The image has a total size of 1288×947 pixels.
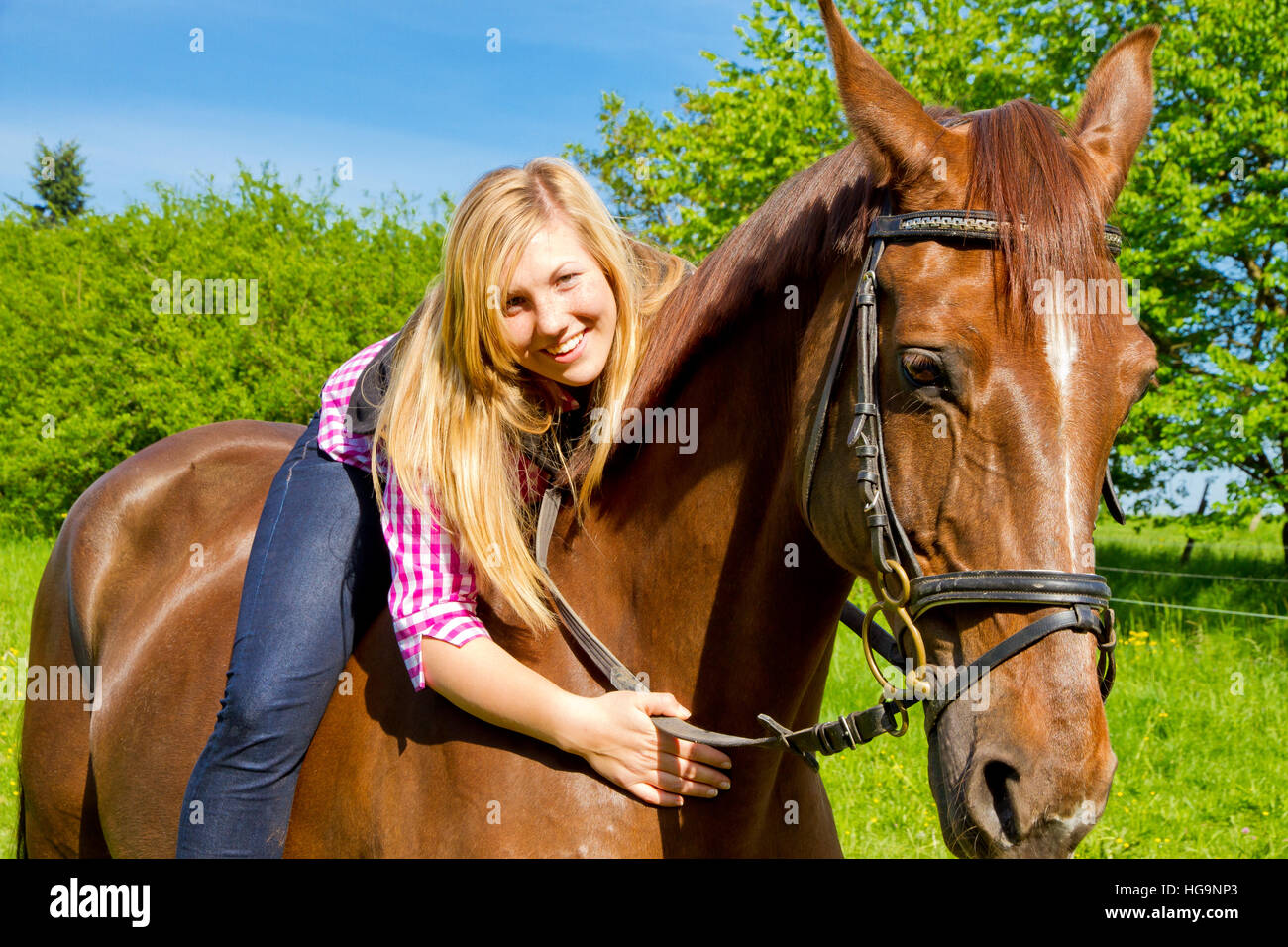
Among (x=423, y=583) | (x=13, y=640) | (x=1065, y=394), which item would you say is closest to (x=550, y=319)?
(x=423, y=583)

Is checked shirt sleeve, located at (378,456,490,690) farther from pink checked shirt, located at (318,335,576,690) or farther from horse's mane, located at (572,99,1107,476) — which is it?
horse's mane, located at (572,99,1107,476)

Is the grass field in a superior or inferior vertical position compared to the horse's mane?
inferior

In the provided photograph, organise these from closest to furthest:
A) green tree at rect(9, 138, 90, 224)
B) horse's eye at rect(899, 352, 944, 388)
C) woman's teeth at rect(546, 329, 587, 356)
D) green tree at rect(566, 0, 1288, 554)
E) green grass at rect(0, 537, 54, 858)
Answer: horse's eye at rect(899, 352, 944, 388) < woman's teeth at rect(546, 329, 587, 356) < green grass at rect(0, 537, 54, 858) < green tree at rect(566, 0, 1288, 554) < green tree at rect(9, 138, 90, 224)

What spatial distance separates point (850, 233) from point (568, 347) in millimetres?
682

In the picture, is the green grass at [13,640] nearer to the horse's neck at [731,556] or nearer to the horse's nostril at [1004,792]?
the horse's neck at [731,556]

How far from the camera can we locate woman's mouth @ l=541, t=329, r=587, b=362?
7.03 feet

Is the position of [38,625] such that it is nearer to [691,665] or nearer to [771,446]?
[691,665]

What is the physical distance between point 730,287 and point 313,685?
55.4 inches

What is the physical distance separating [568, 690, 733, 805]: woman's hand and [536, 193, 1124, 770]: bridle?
0.18 ft

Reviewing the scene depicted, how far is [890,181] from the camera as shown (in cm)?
177

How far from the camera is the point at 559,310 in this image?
211cm

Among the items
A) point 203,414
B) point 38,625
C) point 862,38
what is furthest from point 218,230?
point 38,625

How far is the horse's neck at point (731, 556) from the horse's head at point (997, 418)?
221 millimetres

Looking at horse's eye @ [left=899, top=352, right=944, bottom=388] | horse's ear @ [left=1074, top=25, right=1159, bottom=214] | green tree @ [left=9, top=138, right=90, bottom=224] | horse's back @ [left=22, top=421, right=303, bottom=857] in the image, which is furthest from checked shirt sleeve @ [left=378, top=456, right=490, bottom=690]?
green tree @ [left=9, top=138, right=90, bottom=224]
